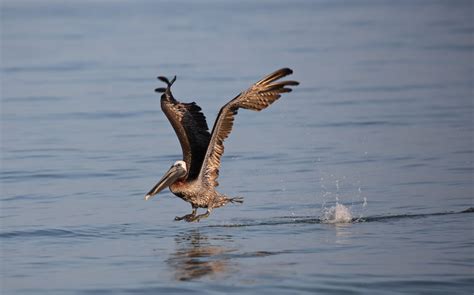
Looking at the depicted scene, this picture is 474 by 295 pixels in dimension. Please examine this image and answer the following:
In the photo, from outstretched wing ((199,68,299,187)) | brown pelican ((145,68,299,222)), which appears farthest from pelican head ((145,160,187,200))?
outstretched wing ((199,68,299,187))

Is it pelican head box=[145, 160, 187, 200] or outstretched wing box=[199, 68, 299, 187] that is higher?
outstretched wing box=[199, 68, 299, 187]

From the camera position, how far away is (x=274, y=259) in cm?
1061

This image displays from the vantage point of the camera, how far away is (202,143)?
12742mm

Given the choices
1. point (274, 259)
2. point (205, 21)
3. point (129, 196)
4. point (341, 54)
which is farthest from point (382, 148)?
point (205, 21)

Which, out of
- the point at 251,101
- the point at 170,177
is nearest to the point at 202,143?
the point at 170,177

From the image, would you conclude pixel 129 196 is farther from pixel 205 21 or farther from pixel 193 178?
pixel 205 21

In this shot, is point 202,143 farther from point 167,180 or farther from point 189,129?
point 167,180

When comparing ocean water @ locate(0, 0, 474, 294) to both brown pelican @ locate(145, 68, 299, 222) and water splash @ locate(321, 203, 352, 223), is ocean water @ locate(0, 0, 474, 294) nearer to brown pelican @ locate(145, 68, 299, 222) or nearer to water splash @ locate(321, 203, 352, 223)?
water splash @ locate(321, 203, 352, 223)

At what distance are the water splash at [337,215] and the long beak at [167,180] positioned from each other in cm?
164

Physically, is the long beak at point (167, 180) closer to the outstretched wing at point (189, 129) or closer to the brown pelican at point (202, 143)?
the brown pelican at point (202, 143)

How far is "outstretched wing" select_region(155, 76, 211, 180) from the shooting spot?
12539 mm

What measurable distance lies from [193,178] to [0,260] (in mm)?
2465

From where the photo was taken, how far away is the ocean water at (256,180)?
10.2 metres

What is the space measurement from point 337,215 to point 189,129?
188cm
